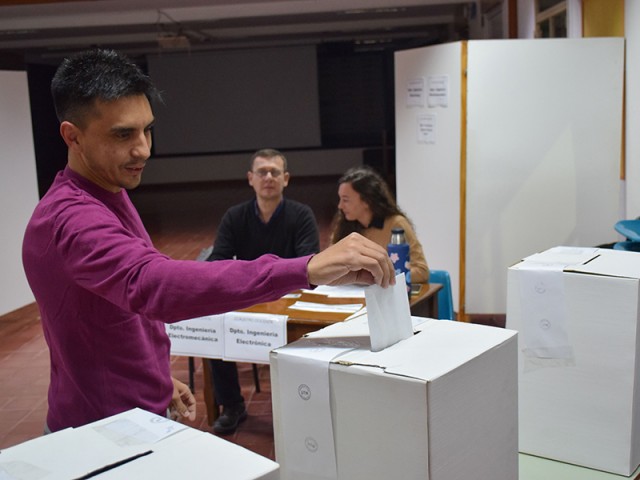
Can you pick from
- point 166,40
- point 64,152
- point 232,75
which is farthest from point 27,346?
point 232,75

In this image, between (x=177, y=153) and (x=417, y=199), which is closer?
(x=417, y=199)

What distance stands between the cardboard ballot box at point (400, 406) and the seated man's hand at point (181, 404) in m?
0.40

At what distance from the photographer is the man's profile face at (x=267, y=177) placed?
3998 mm

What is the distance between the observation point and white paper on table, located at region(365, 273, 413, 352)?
1.18m

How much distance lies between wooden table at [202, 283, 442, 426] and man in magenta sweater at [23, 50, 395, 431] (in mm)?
1537

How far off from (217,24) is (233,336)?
27.1 feet

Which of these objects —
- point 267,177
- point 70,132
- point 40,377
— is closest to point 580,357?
point 70,132

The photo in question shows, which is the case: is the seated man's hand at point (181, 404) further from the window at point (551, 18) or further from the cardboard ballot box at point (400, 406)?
the window at point (551, 18)

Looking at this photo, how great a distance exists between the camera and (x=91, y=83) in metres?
1.25

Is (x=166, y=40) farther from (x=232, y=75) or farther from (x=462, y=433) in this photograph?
(x=462, y=433)

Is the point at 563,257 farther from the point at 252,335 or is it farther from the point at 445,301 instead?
the point at 445,301

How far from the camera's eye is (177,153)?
14711mm

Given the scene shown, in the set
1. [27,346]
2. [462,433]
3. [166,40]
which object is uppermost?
[166,40]

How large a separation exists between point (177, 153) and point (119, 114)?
13.8 metres
